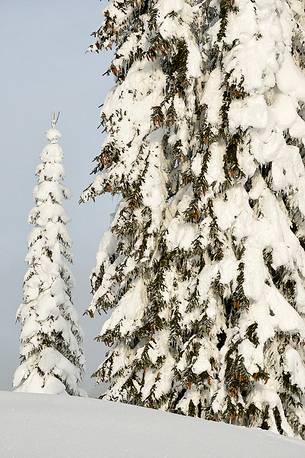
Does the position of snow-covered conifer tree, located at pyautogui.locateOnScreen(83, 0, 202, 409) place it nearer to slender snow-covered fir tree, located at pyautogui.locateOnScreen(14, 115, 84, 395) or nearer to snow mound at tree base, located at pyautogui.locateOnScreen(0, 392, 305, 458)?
snow mound at tree base, located at pyautogui.locateOnScreen(0, 392, 305, 458)

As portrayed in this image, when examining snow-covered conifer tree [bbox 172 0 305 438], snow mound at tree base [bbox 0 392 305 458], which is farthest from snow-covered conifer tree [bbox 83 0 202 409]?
snow mound at tree base [bbox 0 392 305 458]

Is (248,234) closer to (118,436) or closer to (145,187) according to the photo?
(145,187)

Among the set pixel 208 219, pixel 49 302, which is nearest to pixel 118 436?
pixel 208 219

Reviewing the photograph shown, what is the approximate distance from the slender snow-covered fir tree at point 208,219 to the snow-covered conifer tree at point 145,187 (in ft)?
0.09

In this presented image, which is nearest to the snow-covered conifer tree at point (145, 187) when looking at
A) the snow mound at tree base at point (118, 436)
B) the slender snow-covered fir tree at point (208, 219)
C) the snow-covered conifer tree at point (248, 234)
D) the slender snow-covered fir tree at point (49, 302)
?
the slender snow-covered fir tree at point (208, 219)

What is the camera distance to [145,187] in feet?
38.8

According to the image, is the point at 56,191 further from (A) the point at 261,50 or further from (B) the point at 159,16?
(A) the point at 261,50

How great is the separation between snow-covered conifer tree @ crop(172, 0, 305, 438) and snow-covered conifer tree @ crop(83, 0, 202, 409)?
1.84 feet

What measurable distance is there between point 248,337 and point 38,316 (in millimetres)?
13214

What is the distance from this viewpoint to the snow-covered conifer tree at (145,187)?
11102mm


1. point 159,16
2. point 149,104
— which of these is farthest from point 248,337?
point 159,16

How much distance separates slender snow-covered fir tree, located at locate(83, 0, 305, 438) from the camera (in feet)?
33.3

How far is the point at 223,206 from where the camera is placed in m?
10.6

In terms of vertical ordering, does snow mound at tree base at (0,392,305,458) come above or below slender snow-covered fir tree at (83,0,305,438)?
below
